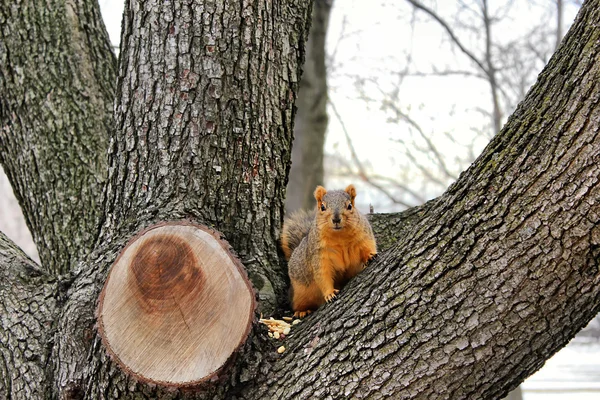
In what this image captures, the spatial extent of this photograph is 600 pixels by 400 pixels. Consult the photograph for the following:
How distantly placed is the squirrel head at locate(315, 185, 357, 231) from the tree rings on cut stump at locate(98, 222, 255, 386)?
2.70 ft

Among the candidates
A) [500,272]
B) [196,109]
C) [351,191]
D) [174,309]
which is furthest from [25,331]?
[500,272]

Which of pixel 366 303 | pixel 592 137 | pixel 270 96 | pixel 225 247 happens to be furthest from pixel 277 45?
pixel 592 137

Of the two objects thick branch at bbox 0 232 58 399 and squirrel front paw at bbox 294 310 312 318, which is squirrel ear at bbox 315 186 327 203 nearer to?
squirrel front paw at bbox 294 310 312 318

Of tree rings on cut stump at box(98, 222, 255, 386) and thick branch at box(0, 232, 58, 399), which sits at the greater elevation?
tree rings on cut stump at box(98, 222, 255, 386)

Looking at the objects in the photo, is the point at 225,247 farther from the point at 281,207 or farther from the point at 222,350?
the point at 281,207

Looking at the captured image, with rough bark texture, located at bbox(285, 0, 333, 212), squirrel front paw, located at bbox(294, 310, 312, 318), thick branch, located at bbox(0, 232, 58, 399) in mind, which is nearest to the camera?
thick branch, located at bbox(0, 232, 58, 399)

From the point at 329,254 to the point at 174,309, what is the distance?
3.49ft

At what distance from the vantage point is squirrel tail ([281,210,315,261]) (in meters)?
3.18

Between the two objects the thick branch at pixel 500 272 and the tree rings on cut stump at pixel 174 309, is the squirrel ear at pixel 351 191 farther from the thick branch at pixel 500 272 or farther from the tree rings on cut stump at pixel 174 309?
the tree rings on cut stump at pixel 174 309

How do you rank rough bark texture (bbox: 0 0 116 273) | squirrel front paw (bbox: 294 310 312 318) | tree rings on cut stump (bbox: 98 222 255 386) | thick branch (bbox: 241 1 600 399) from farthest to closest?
rough bark texture (bbox: 0 0 116 273), squirrel front paw (bbox: 294 310 312 318), tree rings on cut stump (bbox: 98 222 255 386), thick branch (bbox: 241 1 600 399)

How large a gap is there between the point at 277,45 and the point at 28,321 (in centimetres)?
156

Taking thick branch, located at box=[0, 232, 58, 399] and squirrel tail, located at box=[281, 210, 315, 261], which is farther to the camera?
squirrel tail, located at box=[281, 210, 315, 261]

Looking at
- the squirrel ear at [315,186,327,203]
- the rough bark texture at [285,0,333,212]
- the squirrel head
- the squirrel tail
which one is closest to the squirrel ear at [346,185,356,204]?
the squirrel head

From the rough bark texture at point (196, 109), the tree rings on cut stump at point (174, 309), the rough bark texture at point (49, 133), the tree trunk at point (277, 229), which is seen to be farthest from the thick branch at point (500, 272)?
the rough bark texture at point (49, 133)
